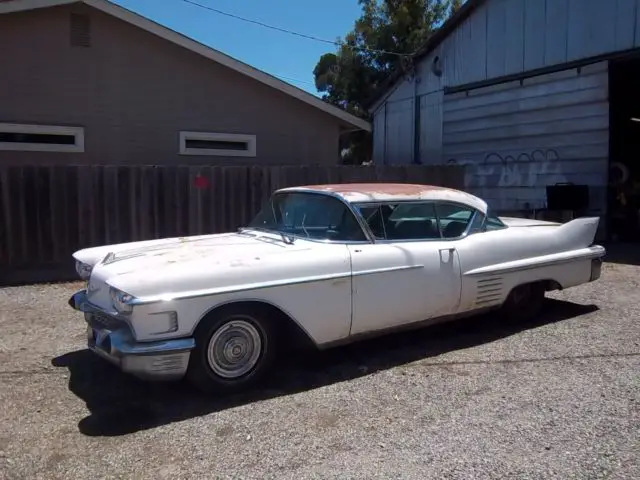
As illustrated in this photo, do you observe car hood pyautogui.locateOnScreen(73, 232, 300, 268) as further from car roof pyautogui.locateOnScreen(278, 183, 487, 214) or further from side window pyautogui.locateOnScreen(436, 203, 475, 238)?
side window pyautogui.locateOnScreen(436, 203, 475, 238)

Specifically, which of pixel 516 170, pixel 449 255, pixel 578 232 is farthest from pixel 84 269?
pixel 516 170

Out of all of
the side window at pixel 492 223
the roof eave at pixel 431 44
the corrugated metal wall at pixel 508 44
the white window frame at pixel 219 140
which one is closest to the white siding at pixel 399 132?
the corrugated metal wall at pixel 508 44

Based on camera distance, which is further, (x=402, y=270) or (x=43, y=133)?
(x=43, y=133)

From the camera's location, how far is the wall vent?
9.98 metres

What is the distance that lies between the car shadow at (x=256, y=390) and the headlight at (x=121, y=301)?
695 mm

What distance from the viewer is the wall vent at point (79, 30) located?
32.8ft

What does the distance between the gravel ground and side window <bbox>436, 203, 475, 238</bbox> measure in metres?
1.00

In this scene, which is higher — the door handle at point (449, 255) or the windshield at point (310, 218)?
the windshield at point (310, 218)

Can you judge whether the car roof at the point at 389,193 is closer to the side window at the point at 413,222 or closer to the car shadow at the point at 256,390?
the side window at the point at 413,222

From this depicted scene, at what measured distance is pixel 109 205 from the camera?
8.61 m

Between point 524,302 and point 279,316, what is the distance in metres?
2.79

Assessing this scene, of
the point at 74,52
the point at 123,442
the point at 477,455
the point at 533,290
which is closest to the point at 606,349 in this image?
the point at 533,290

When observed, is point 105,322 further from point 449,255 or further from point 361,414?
point 449,255

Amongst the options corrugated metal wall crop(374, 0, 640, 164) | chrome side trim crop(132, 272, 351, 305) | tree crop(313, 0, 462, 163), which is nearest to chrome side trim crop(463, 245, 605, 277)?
chrome side trim crop(132, 272, 351, 305)
